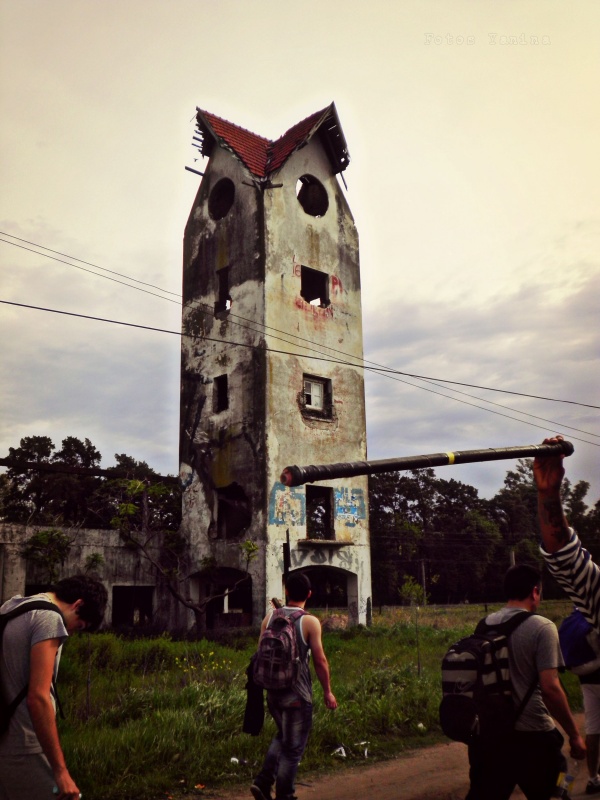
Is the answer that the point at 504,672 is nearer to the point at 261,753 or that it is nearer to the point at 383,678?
the point at 261,753

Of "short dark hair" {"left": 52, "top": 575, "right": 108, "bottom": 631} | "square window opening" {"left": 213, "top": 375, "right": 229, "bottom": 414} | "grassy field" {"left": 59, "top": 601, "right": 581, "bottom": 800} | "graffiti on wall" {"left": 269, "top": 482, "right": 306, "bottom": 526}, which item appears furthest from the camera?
"square window opening" {"left": 213, "top": 375, "right": 229, "bottom": 414}

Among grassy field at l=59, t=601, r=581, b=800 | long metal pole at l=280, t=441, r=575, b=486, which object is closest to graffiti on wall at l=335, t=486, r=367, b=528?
grassy field at l=59, t=601, r=581, b=800

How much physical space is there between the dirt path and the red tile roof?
67.5ft

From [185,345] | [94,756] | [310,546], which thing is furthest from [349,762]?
[185,345]

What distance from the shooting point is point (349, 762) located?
783 cm

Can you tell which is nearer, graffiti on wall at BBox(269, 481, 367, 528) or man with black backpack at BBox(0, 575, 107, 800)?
man with black backpack at BBox(0, 575, 107, 800)

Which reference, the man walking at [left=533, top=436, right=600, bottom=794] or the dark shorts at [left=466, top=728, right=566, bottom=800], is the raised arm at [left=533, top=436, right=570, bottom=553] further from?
the dark shorts at [left=466, top=728, right=566, bottom=800]

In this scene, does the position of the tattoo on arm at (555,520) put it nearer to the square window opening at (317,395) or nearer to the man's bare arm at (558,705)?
the man's bare arm at (558,705)

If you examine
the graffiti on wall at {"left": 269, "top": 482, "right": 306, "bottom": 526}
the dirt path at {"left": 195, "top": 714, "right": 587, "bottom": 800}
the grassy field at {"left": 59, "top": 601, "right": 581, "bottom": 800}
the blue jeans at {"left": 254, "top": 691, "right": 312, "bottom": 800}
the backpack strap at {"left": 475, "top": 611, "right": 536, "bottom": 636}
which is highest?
the graffiti on wall at {"left": 269, "top": 482, "right": 306, "bottom": 526}

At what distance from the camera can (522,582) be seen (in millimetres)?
4422

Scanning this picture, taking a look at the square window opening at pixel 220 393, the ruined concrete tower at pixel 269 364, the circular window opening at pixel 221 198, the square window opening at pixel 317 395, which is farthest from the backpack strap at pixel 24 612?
the circular window opening at pixel 221 198

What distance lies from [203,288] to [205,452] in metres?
5.95

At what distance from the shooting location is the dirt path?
21.6 feet

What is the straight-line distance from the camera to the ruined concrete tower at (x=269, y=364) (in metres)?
22.4
